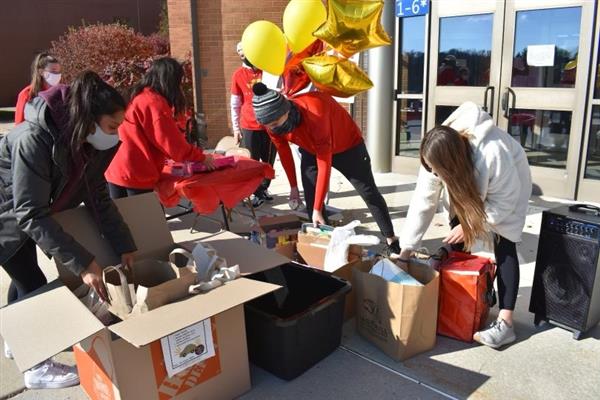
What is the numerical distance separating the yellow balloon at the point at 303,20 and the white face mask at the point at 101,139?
2.11 meters

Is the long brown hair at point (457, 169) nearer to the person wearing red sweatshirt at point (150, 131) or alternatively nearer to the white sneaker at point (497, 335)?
the white sneaker at point (497, 335)

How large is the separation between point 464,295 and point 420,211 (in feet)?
1.66

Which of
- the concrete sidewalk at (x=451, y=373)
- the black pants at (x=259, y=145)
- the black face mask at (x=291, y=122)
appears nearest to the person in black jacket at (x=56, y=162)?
the concrete sidewalk at (x=451, y=373)

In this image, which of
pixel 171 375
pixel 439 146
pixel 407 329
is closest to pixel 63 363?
pixel 171 375

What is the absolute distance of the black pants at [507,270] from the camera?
275cm

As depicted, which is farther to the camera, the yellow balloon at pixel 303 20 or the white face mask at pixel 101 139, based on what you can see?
the yellow balloon at pixel 303 20

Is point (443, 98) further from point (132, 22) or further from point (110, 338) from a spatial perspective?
point (132, 22)

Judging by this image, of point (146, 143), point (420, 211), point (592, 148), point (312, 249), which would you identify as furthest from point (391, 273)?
point (592, 148)

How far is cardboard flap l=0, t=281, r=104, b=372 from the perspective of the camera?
1.83 m

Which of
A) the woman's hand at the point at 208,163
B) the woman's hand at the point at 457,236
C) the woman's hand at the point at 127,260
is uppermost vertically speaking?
the woman's hand at the point at 208,163

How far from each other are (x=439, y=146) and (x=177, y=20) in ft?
25.0

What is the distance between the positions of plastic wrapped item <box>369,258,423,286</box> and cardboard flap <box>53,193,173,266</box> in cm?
115

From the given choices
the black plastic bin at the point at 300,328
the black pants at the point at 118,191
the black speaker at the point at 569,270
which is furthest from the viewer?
the black pants at the point at 118,191

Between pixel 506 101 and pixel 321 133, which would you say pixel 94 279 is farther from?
pixel 506 101
